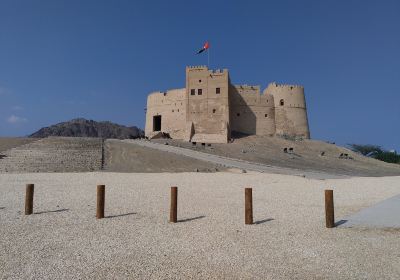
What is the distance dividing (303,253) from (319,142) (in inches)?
1887

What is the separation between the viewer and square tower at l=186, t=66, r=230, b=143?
152ft

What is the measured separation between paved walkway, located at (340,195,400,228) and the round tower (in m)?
41.4

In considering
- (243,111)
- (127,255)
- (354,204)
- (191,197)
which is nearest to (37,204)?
(191,197)

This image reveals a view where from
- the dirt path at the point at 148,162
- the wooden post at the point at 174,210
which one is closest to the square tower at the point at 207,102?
the dirt path at the point at 148,162

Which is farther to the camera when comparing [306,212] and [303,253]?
[306,212]

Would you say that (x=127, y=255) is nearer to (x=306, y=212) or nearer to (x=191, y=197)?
(x=306, y=212)

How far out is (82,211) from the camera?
9578 millimetres

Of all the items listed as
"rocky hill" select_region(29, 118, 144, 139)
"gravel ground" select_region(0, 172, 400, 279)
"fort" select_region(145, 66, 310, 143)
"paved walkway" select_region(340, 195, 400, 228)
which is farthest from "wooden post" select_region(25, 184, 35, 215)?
"rocky hill" select_region(29, 118, 144, 139)

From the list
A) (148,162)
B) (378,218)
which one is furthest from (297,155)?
(378,218)

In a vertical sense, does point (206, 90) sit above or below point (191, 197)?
above

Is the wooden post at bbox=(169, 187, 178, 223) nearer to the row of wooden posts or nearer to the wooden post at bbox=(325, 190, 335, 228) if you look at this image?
the row of wooden posts

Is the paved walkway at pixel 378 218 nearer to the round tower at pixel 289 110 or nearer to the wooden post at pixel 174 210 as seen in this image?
the wooden post at pixel 174 210

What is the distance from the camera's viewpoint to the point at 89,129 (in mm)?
96188

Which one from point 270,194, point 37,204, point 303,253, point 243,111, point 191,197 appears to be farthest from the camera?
point 243,111
